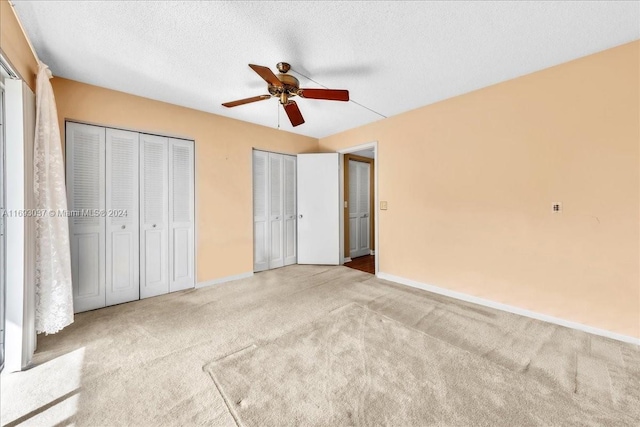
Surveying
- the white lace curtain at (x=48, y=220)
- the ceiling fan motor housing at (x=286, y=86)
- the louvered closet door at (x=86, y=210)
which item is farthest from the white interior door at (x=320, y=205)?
the white lace curtain at (x=48, y=220)

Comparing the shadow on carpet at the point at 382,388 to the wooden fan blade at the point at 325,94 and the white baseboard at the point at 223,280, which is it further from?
the wooden fan blade at the point at 325,94

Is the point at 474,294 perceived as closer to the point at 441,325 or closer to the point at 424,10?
the point at 441,325

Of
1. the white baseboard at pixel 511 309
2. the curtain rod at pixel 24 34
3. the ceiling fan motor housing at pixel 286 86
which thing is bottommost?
the white baseboard at pixel 511 309

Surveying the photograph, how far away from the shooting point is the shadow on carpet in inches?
53.7

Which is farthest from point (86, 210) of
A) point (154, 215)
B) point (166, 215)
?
point (166, 215)

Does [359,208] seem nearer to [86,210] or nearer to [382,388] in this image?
[382,388]

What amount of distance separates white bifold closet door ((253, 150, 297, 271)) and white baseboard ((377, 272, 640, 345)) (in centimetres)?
183

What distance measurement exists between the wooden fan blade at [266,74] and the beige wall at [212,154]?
1.85 metres

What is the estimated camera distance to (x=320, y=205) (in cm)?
462

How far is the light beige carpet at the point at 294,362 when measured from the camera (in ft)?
4.60

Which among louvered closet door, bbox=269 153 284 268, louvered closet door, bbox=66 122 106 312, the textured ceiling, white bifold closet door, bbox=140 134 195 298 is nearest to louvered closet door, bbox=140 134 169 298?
white bifold closet door, bbox=140 134 195 298

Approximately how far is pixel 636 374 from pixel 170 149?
15.7ft

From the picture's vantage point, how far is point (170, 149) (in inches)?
128

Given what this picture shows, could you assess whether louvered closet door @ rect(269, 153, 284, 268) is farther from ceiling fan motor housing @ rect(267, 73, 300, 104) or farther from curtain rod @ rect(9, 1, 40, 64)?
curtain rod @ rect(9, 1, 40, 64)
